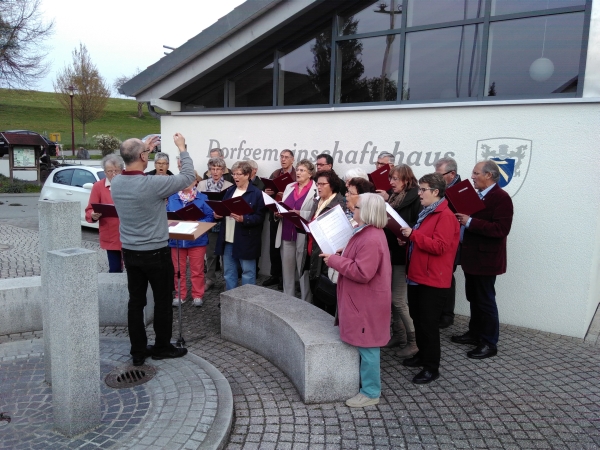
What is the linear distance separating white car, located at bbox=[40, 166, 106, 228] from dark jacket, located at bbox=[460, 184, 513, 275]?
1008 cm

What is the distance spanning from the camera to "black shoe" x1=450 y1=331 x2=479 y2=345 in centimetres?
576

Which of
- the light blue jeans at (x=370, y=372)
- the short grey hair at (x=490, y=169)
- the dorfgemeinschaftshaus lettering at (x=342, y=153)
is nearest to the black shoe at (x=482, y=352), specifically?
the light blue jeans at (x=370, y=372)

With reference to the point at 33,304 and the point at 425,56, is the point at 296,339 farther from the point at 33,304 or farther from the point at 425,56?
the point at 425,56

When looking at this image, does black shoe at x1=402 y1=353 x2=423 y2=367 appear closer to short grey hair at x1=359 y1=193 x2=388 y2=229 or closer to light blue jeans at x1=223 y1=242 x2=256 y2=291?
short grey hair at x1=359 y1=193 x2=388 y2=229

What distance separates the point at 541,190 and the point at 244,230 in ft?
12.2

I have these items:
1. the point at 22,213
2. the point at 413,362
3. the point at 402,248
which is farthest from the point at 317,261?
the point at 22,213

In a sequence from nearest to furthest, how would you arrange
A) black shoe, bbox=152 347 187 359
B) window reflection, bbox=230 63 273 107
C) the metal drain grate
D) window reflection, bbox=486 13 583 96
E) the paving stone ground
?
the paving stone ground, the metal drain grate, black shoe, bbox=152 347 187 359, window reflection, bbox=486 13 583 96, window reflection, bbox=230 63 273 107

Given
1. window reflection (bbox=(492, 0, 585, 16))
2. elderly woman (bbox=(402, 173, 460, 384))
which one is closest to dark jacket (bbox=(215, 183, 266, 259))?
elderly woman (bbox=(402, 173, 460, 384))

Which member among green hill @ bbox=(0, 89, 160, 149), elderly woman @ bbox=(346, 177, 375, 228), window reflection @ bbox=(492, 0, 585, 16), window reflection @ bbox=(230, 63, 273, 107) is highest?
green hill @ bbox=(0, 89, 160, 149)

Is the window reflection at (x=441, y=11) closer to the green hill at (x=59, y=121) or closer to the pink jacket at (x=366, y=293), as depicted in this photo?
the pink jacket at (x=366, y=293)

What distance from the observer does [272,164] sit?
887 cm

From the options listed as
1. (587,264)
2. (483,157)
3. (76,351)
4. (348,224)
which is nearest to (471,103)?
(483,157)

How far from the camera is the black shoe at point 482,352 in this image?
211 inches

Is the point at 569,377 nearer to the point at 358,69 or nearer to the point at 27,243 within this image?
the point at 358,69
